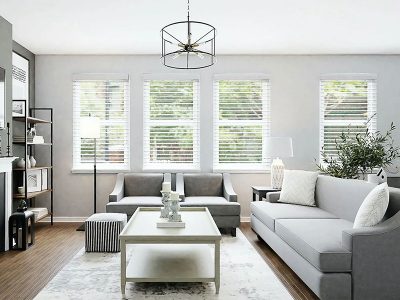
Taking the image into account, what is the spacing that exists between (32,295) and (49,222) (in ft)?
10.3

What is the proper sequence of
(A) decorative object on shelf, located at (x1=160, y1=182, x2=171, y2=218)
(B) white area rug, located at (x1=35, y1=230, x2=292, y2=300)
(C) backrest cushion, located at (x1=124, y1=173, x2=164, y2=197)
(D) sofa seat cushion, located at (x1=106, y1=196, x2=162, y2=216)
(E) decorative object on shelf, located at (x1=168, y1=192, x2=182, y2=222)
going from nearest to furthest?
(B) white area rug, located at (x1=35, y1=230, x2=292, y2=300), (E) decorative object on shelf, located at (x1=168, y1=192, x2=182, y2=222), (A) decorative object on shelf, located at (x1=160, y1=182, x2=171, y2=218), (D) sofa seat cushion, located at (x1=106, y1=196, x2=162, y2=216), (C) backrest cushion, located at (x1=124, y1=173, x2=164, y2=197)

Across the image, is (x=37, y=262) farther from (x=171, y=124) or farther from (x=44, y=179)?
(x=171, y=124)

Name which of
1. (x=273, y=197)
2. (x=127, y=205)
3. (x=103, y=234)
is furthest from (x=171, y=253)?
(x=273, y=197)

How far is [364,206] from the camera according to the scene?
9.43ft

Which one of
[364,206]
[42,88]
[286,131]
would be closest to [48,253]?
[42,88]

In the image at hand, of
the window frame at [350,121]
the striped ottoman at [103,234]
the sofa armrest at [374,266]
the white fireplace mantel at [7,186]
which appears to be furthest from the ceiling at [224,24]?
the sofa armrest at [374,266]

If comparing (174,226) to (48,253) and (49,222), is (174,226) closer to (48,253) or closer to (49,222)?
(48,253)

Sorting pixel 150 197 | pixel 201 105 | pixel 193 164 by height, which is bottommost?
pixel 150 197

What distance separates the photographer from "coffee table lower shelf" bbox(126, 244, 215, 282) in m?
2.92

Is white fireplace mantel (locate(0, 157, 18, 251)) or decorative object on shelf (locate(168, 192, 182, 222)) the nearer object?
decorative object on shelf (locate(168, 192, 182, 222))

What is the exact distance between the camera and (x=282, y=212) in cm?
412

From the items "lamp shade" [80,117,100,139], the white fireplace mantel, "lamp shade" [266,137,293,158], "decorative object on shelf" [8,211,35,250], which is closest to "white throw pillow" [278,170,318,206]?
"lamp shade" [266,137,293,158]

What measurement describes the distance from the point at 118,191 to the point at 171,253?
206cm

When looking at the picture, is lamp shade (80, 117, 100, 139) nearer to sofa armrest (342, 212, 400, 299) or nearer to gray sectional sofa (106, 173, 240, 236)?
gray sectional sofa (106, 173, 240, 236)
